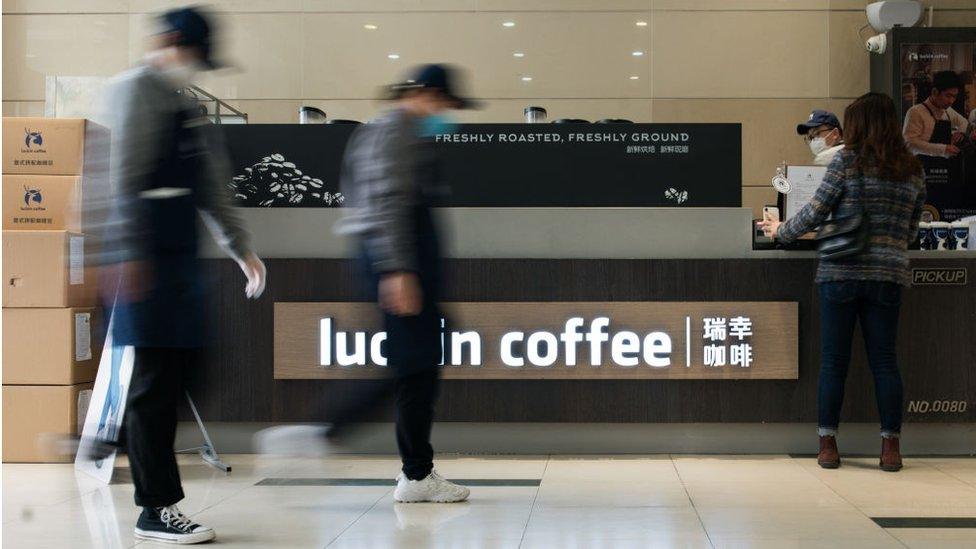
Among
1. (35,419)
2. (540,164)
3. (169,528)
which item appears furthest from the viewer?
(540,164)

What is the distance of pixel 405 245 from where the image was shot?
270 centimetres

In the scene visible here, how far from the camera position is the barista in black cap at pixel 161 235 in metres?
2.35

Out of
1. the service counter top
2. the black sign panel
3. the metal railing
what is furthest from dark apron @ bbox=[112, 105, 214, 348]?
the black sign panel

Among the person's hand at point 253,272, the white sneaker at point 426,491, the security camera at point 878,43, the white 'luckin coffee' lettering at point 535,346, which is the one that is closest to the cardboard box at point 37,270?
the white 'luckin coffee' lettering at point 535,346

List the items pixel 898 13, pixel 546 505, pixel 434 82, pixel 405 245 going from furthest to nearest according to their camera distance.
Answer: pixel 898 13, pixel 546 505, pixel 434 82, pixel 405 245

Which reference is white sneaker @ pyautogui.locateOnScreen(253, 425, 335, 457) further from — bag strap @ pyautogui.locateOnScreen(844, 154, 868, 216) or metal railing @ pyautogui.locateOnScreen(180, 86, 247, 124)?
bag strap @ pyautogui.locateOnScreen(844, 154, 868, 216)

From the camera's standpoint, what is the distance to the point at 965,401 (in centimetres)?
383

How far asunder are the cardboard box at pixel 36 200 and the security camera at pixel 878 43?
529 centimetres

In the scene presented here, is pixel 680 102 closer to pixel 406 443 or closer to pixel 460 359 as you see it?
pixel 460 359

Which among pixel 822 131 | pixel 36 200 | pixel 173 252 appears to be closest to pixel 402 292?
pixel 173 252

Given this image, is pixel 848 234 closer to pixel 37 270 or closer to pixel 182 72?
pixel 182 72

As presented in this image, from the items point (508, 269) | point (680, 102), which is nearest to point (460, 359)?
point (508, 269)

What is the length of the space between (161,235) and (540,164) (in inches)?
83.8

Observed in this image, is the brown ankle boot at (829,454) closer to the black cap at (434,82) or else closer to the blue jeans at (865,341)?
the blue jeans at (865,341)
